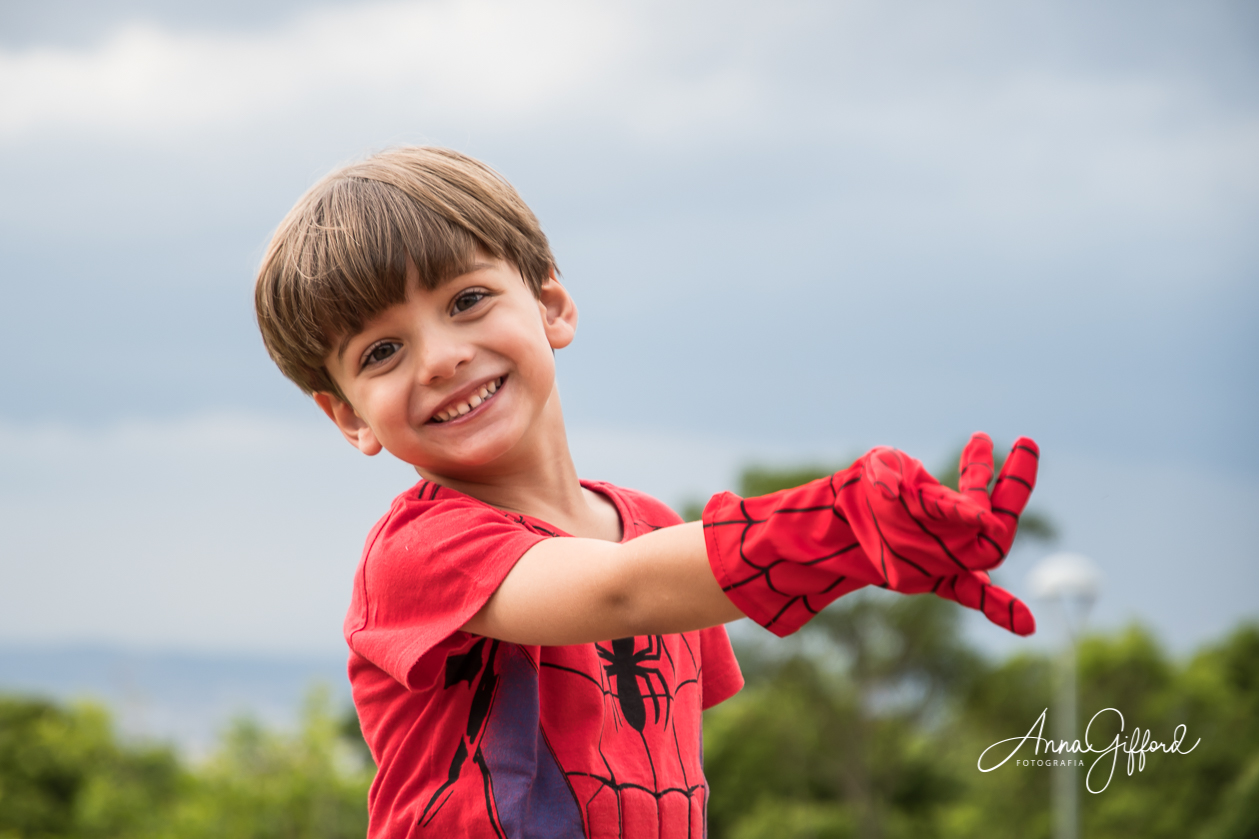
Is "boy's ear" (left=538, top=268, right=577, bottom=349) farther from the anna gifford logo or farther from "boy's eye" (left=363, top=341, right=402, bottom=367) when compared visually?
the anna gifford logo

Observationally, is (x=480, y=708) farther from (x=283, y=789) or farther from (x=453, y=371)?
(x=283, y=789)

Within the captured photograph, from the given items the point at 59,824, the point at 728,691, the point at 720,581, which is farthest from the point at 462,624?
the point at 59,824

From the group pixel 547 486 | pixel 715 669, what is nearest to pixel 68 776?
pixel 715 669

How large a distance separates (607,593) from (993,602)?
51 centimetres

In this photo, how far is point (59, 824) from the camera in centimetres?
972

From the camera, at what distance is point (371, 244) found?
1.79m

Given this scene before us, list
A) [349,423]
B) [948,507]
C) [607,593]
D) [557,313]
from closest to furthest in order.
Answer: [948,507]
[607,593]
[349,423]
[557,313]

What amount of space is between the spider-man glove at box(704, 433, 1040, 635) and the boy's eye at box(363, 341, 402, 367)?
2.27ft

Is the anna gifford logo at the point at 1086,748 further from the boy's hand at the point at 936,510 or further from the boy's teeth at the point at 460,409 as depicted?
the boy's hand at the point at 936,510

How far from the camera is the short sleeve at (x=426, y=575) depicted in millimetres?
1628

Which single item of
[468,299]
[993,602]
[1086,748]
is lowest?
[993,602]

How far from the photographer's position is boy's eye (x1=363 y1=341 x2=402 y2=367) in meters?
1.83

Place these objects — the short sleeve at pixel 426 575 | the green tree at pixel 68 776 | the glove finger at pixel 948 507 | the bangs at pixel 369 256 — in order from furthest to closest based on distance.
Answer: the green tree at pixel 68 776
the bangs at pixel 369 256
the short sleeve at pixel 426 575
the glove finger at pixel 948 507

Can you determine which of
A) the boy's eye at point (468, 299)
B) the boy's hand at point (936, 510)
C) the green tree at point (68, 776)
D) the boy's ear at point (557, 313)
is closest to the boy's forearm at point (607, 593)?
the boy's hand at point (936, 510)
